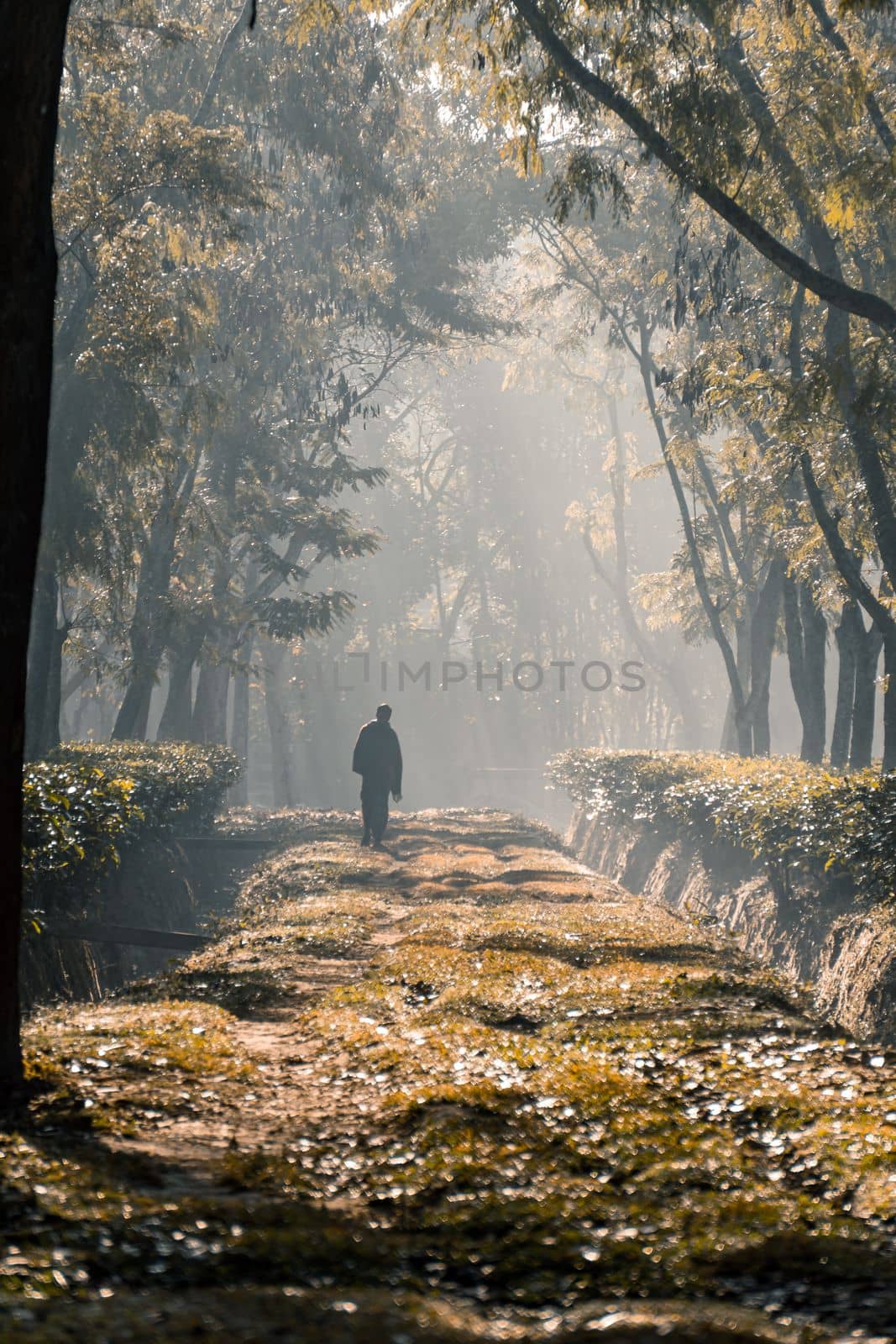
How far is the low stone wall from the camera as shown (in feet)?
31.8

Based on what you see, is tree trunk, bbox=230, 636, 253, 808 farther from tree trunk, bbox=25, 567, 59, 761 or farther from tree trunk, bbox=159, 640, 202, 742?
tree trunk, bbox=25, 567, 59, 761

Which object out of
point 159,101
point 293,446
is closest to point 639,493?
point 293,446

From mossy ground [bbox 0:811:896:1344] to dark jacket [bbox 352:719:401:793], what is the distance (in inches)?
493

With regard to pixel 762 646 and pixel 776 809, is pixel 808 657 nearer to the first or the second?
pixel 762 646

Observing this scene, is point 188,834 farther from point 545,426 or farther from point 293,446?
point 545,426

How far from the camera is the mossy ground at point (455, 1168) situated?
3482mm

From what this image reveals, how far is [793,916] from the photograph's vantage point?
14.1 m

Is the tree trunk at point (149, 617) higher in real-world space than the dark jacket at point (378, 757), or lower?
higher

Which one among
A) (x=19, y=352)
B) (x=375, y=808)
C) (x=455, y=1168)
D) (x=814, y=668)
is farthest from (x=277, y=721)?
(x=455, y=1168)

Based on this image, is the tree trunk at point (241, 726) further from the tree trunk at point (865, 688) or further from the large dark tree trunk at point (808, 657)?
the tree trunk at point (865, 688)

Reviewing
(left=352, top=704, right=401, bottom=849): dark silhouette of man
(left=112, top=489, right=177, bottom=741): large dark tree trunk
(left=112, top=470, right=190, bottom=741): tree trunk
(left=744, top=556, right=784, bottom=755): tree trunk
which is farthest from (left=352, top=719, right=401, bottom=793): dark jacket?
(left=744, top=556, right=784, bottom=755): tree trunk

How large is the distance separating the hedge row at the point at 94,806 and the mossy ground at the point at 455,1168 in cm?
169

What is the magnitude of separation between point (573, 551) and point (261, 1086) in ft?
215

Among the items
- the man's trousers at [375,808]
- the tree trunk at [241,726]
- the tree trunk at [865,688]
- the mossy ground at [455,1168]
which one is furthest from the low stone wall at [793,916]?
the tree trunk at [241,726]
